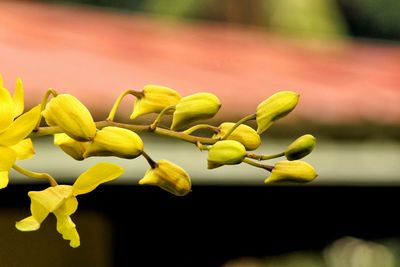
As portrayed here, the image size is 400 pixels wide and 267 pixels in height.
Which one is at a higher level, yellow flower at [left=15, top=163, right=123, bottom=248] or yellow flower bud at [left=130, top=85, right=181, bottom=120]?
yellow flower bud at [left=130, top=85, right=181, bottom=120]

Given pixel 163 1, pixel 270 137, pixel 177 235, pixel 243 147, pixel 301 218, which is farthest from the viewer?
pixel 163 1

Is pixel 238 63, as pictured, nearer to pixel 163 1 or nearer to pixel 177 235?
pixel 177 235

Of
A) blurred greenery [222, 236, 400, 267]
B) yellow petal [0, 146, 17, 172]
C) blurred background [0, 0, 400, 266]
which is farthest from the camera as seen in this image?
blurred greenery [222, 236, 400, 267]

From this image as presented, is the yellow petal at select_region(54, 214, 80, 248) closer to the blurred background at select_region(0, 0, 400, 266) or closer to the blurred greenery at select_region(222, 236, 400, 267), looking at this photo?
the blurred background at select_region(0, 0, 400, 266)

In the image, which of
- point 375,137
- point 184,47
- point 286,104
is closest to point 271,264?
point 184,47

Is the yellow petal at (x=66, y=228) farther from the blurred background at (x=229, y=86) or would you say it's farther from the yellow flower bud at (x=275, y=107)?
the blurred background at (x=229, y=86)

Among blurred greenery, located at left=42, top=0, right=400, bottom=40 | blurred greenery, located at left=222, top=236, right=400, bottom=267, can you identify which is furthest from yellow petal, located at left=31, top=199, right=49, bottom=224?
blurred greenery, located at left=42, top=0, right=400, bottom=40
